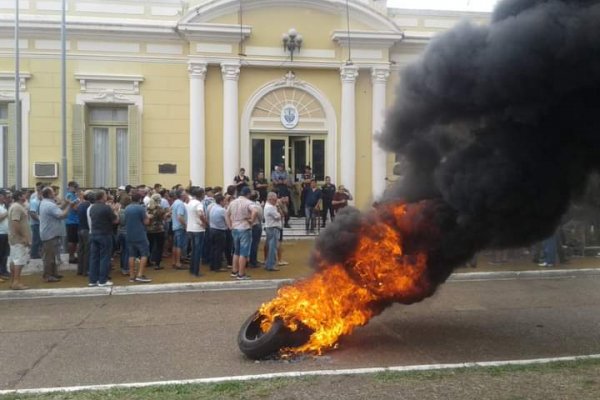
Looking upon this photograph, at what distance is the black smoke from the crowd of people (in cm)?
543

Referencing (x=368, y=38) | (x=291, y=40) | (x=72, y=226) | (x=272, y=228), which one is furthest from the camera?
(x=368, y=38)

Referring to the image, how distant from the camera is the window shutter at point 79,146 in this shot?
1700 centimetres

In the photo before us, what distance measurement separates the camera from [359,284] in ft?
21.7

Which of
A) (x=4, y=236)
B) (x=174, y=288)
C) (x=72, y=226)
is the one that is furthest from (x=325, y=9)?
(x=4, y=236)

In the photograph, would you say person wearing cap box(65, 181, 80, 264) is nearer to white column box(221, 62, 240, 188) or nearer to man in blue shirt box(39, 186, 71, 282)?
man in blue shirt box(39, 186, 71, 282)

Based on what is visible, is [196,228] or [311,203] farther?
[311,203]

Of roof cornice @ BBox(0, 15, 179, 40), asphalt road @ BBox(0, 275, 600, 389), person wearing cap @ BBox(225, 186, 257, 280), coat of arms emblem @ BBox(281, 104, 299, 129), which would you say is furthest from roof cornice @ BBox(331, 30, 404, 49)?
asphalt road @ BBox(0, 275, 600, 389)

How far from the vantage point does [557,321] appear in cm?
795

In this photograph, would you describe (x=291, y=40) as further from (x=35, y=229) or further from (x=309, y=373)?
(x=309, y=373)

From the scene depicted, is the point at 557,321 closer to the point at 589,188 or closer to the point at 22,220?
the point at 589,188

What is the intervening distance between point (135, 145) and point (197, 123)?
1979 mm

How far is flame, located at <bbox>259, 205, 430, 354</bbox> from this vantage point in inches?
255

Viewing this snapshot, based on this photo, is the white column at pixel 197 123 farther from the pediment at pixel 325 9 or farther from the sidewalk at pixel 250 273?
the sidewalk at pixel 250 273

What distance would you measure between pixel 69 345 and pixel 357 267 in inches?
144
